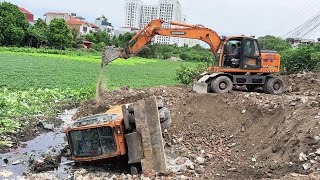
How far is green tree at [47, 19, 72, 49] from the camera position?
6181cm

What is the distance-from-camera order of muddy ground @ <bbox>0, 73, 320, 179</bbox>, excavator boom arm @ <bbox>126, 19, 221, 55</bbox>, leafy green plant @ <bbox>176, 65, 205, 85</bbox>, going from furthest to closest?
leafy green plant @ <bbox>176, 65, 205, 85</bbox>
excavator boom arm @ <bbox>126, 19, 221, 55</bbox>
muddy ground @ <bbox>0, 73, 320, 179</bbox>

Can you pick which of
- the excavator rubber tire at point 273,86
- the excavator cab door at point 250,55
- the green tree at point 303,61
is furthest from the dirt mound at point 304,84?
the green tree at point 303,61

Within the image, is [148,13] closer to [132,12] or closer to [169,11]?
[169,11]

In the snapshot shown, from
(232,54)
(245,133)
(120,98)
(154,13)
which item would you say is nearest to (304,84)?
(232,54)

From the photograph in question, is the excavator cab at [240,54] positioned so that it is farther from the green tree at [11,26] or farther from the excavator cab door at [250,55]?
the green tree at [11,26]

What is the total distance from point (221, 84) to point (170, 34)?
2.59 meters

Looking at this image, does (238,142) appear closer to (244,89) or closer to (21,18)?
(244,89)

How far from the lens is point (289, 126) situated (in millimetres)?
9820

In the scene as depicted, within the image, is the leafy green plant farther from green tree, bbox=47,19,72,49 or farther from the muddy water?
green tree, bbox=47,19,72,49

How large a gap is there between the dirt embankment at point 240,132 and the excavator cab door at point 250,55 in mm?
1516

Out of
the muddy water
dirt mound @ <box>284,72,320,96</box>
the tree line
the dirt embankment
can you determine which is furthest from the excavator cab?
the tree line

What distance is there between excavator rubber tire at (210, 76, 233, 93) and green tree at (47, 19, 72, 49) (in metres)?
50.8

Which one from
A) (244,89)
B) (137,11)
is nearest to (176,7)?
(137,11)

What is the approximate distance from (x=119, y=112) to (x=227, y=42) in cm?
647
